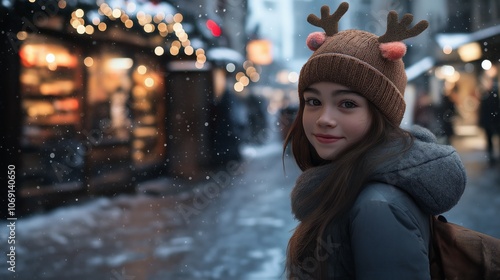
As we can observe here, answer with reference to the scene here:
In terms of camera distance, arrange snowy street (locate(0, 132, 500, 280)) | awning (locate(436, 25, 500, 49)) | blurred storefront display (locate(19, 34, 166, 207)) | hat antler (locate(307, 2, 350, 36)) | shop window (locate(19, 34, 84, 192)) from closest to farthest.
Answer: hat antler (locate(307, 2, 350, 36)), snowy street (locate(0, 132, 500, 280)), awning (locate(436, 25, 500, 49)), shop window (locate(19, 34, 84, 192)), blurred storefront display (locate(19, 34, 166, 207))

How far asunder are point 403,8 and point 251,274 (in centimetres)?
311

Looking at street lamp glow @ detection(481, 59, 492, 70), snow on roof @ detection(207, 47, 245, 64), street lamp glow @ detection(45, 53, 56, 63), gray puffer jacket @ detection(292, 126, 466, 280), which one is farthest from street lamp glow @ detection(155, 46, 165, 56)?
gray puffer jacket @ detection(292, 126, 466, 280)

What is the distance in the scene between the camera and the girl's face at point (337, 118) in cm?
128

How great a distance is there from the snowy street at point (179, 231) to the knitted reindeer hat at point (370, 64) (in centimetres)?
325

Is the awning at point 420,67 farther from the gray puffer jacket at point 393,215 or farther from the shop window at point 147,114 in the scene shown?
the gray puffer jacket at point 393,215

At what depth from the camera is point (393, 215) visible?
3.59 ft

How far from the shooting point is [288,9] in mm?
6855

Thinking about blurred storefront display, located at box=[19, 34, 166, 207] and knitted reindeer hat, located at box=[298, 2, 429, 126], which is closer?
knitted reindeer hat, located at box=[298, 2, 429, 126]

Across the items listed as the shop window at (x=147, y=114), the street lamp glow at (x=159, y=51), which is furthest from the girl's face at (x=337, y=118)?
the street lamp glow at (x=159, y=51)

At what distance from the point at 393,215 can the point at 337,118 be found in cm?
30

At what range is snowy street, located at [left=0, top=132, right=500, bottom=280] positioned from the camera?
459 centimetres

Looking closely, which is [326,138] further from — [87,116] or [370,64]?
[87,116]

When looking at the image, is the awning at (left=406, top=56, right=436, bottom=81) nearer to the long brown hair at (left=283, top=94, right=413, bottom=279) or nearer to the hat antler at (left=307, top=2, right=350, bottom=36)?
the hat antler at (left=307, top=2, right=350, bottom=36)

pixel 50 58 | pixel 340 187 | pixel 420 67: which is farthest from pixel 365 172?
pixel 50 58
